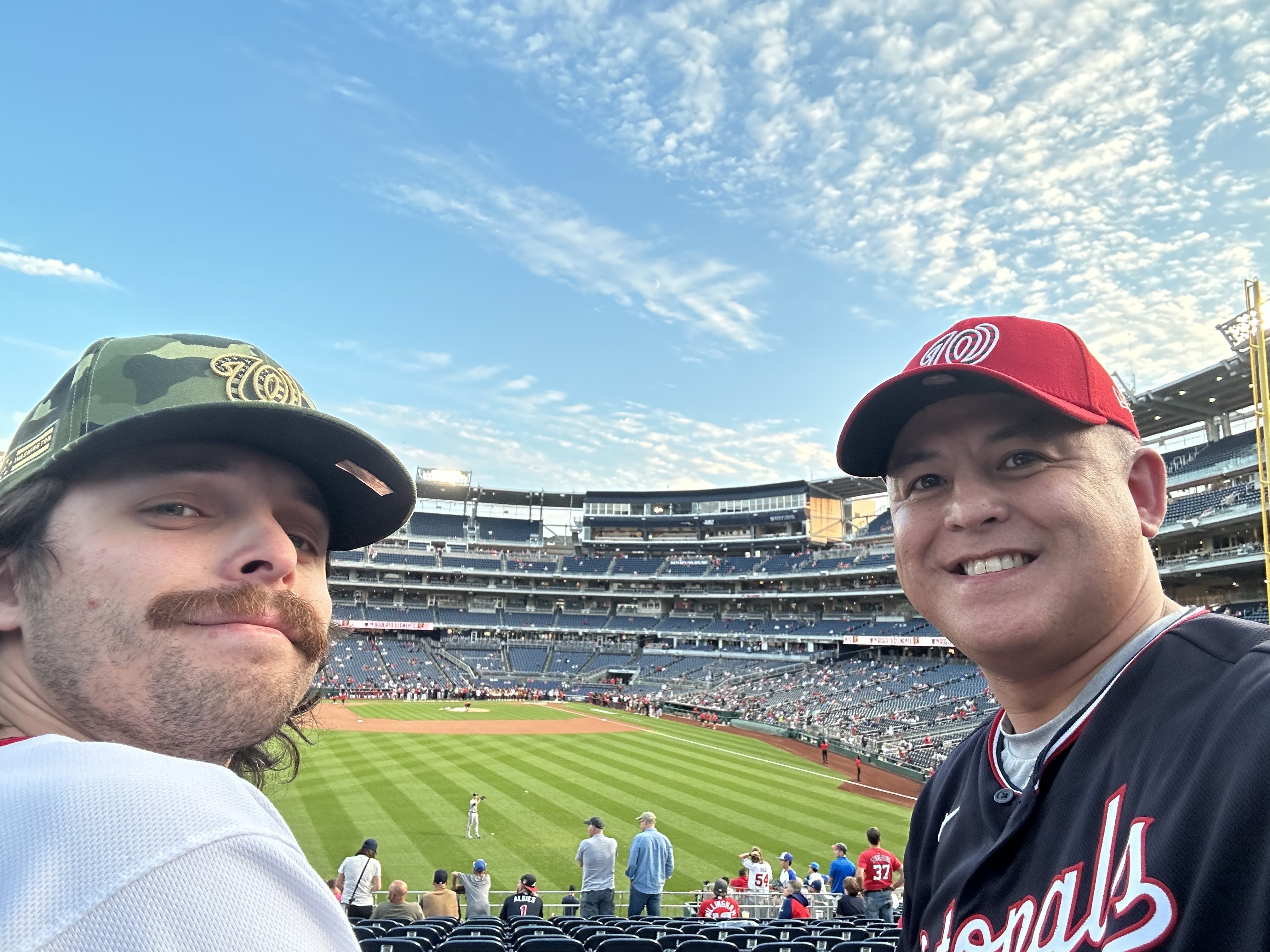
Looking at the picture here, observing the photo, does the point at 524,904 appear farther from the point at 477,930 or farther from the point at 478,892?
the point at 477,930

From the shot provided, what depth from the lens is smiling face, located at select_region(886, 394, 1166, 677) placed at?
2.10 meters

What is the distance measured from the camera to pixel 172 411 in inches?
69.2

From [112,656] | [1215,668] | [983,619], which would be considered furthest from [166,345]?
[1215,668]

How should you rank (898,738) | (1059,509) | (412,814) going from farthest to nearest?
1. (898,738)
2. (412,814)
3. (1059,509)

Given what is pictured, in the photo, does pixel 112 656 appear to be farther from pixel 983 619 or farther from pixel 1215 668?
pixel 1215 668

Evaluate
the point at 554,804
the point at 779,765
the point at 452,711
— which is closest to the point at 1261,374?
the point at 779,765

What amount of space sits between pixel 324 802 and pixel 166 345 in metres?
26.1

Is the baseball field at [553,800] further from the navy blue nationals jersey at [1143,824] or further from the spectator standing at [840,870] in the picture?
the navy blue nationals jersey at [1143,824]

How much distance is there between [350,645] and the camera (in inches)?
2500

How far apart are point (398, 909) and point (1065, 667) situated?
11766mm

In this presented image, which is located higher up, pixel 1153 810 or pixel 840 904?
pixel 1153 810

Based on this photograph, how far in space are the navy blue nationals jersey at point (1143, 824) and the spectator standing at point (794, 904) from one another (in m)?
11.3

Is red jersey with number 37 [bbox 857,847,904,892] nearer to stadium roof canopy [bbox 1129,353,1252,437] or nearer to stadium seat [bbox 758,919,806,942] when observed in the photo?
stadium seat [bbox 758,919,806,942]

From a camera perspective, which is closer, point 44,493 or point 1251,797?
point 1251,797
